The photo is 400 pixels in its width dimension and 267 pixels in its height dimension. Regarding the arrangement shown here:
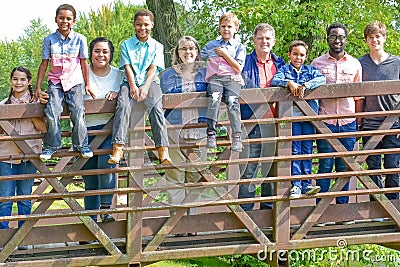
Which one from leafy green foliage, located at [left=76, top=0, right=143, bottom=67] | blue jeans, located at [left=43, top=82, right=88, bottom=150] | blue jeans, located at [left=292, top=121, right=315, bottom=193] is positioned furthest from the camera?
leafy green foliage, located at [left=76, top=0, right=143, bottom=67]

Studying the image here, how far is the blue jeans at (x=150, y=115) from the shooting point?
4.65 m

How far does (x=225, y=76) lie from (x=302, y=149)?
0.99 metres

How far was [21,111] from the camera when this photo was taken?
15.0 feet

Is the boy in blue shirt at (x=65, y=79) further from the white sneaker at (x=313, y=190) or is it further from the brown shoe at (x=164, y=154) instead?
the white sneaker at (x=313, y=190)

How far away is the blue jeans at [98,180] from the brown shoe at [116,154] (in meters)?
0.22

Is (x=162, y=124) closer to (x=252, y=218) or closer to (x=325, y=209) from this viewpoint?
(x=252, y=218)

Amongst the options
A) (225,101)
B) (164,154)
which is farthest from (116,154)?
(225,101)

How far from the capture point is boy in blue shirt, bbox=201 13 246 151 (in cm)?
486

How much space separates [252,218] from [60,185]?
5.43ft

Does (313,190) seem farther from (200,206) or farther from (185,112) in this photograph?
(185,112)

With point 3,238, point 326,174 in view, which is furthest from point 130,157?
point 326,174

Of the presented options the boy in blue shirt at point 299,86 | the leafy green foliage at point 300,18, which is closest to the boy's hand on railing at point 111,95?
the boy in blue shirt at point 299,86

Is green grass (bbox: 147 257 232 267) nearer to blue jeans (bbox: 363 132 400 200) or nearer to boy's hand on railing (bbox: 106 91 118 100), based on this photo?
blue jeans (bbox: 363 132 400 200)

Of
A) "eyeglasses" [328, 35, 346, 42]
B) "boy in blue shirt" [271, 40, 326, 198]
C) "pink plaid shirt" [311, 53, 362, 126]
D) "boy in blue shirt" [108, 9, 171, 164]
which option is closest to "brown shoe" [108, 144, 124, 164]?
"boy in blue shirt" [108, 9, 171, 164]
